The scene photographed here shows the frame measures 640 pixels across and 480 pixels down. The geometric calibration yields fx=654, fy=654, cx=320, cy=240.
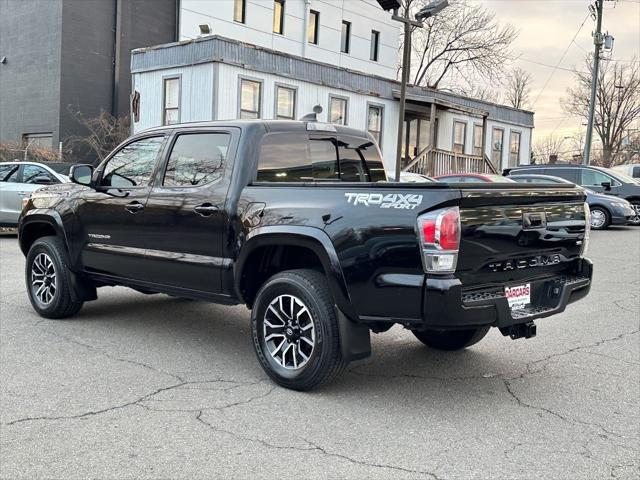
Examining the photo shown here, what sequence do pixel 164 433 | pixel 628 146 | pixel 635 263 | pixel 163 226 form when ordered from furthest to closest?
pixel 628 146 → pixel 635 263 → pixel 163 226 → pixel 164 433

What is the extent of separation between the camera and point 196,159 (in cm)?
538

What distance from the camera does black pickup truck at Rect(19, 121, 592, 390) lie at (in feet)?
13.0

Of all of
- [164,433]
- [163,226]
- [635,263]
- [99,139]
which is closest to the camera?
[164,433]

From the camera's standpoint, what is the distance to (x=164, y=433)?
12.3 ft

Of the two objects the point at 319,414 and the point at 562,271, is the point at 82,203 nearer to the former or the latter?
the point at 319,414

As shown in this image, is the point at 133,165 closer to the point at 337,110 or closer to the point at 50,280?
the point at 50,280

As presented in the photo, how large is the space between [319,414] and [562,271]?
202 cm

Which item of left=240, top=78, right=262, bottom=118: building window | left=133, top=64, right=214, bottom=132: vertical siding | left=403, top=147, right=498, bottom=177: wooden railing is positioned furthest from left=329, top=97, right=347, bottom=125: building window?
left=133, top=64, right=214, bottom=132: vertical siding

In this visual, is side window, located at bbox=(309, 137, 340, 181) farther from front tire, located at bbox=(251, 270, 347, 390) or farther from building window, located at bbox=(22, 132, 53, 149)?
building window, located at bbox=(22, 132, 53, 149)

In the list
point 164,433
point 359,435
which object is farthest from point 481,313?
point 164,433

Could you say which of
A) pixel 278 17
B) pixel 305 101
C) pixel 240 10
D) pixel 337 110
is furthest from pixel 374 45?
pixel 305 101

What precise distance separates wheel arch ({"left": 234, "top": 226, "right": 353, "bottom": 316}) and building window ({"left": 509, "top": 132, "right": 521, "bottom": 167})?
29.6 meters

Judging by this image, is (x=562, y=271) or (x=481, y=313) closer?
(x=481, y=313)

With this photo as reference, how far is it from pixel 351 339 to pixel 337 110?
20.1m
